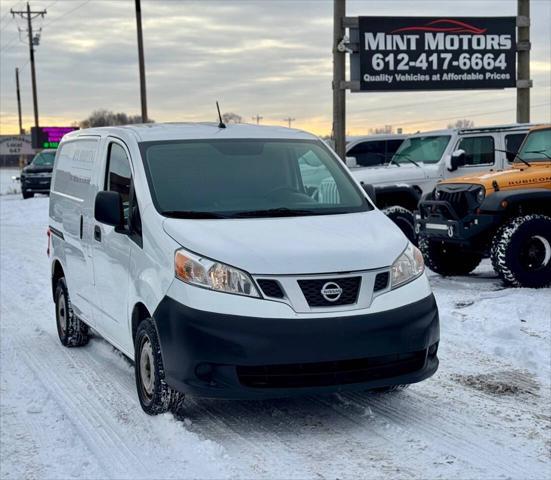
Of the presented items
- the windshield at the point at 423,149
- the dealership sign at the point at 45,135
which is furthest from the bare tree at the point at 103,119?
the windshield at the point at 423,149

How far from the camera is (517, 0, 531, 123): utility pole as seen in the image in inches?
778

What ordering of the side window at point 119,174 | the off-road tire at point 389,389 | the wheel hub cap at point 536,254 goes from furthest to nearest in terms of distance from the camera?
the wheel hub cap at point 536,254 < the side window at point 119,174 < the off-road tire at point 389,389

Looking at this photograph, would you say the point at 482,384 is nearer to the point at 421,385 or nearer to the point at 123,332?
the point at 421,385

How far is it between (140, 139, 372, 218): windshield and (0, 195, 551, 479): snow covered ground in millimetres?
1304

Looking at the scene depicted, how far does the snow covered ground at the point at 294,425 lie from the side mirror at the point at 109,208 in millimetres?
1255

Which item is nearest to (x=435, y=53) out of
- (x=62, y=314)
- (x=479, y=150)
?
(x=479, y=150)

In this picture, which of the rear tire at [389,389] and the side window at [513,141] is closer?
the rear tire at [389,389]

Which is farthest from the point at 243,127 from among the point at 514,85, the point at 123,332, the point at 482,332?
the point at 514,85

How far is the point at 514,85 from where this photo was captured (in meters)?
20.1

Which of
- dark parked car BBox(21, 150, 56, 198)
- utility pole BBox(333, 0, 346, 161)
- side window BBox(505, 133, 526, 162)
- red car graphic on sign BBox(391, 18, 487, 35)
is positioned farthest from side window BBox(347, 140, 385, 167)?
dark parked car BBox(21, 150, 56, 198)

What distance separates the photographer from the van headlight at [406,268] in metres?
5.05

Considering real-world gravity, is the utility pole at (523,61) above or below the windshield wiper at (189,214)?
above

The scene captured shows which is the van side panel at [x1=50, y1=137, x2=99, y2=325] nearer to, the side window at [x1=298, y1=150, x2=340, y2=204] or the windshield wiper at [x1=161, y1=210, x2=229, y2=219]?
the windshield wiper at [x1=161, y1=210, x2=229, y2=219]

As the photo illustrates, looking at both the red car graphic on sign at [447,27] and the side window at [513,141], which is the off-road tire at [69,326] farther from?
the red car graphic on sign at [447,27]
